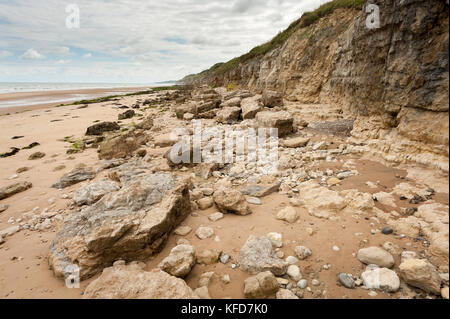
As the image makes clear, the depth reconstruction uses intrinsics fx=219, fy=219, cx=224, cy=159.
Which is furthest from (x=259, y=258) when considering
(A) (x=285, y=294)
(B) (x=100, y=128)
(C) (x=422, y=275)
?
(B) (x=100, y=128)

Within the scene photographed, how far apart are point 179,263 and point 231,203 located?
1.56m

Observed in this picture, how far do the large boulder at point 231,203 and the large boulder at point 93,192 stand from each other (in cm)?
275

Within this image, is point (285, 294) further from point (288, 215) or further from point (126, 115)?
point (126, 115)

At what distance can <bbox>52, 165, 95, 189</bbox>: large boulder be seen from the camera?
6.32 meters

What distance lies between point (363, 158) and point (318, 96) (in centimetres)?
888

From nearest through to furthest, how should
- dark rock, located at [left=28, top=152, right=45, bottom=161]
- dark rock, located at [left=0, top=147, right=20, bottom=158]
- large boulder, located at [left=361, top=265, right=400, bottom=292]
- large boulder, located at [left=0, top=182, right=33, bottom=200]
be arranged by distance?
large boulder, located at [left=361, top=265, right=400, bottom=292], large boulder, located at [left=0, top=182, right=33, bottom=200], dark rock, located at [left=28, top=152, right=45, bottom=161], dark rock, located at [left=0, top=147, right=20, bottom=158]

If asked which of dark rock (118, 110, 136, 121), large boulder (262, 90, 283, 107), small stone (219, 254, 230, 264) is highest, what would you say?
large boulder (262, 90, 283, 107)

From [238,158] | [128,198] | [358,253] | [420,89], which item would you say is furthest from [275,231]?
[420,89]

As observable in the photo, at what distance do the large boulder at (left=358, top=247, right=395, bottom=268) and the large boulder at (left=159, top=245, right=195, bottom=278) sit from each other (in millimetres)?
2293

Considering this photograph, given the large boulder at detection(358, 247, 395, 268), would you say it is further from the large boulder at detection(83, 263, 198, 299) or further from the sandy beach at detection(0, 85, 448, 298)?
the large boulder at detection(83, 263, 198, 299)

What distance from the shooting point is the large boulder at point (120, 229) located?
323 centimetres

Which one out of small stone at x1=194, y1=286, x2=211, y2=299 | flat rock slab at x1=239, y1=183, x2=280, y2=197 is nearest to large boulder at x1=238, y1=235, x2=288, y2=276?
small stone at x1=194, y1=286, x2=211, y2=299

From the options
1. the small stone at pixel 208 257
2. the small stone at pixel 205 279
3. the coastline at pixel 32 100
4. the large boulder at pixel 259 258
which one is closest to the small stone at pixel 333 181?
the large boulder at pixel 259 258

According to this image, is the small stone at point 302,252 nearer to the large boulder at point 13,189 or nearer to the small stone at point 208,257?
the small stone at point 208,257
